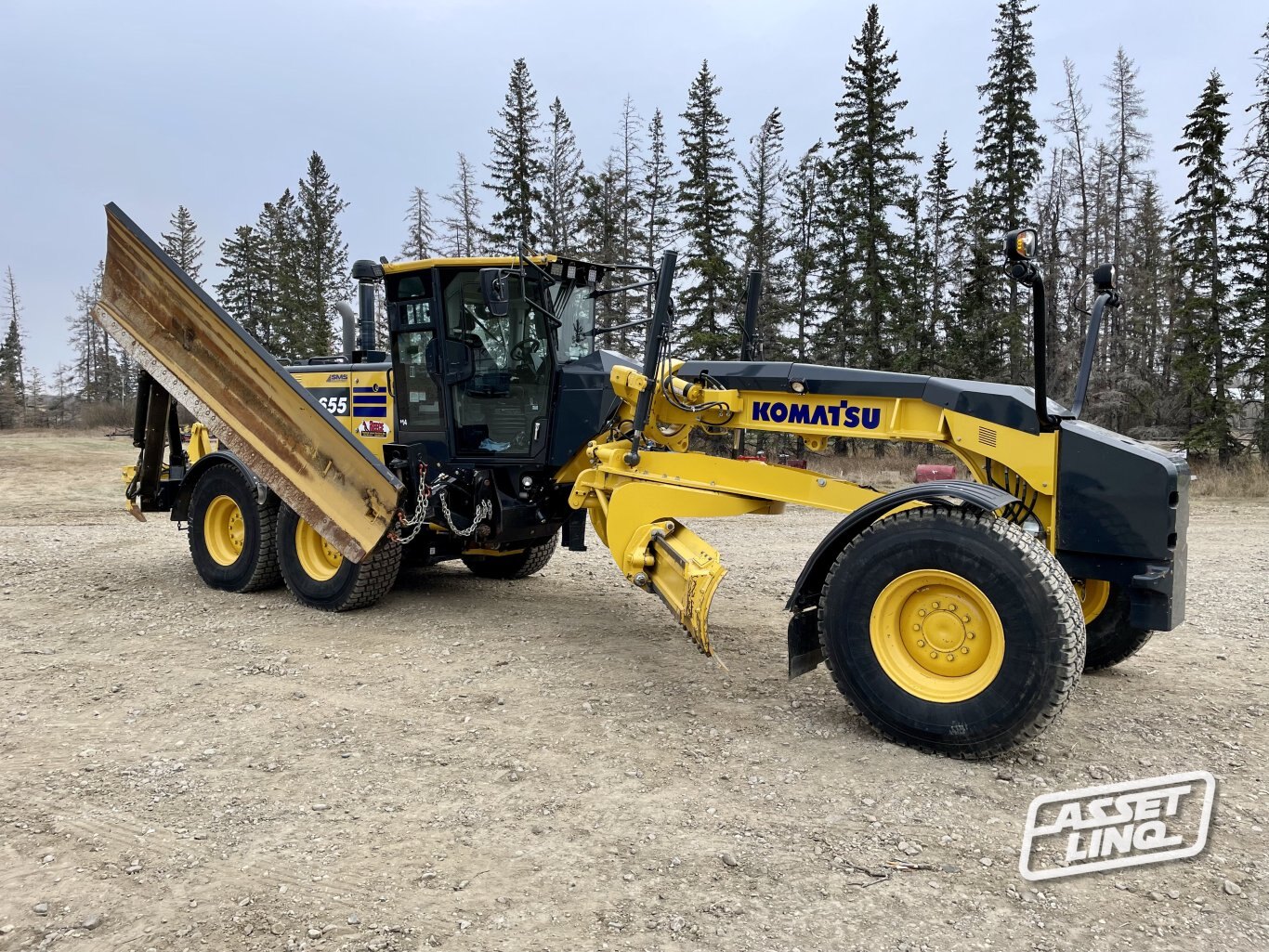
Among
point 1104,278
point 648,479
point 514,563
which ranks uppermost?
point 1104,278

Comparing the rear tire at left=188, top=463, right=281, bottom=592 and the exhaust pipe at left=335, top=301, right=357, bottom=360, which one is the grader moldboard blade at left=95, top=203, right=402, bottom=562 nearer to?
the rear tire at left=188, top=463, right=281, bottom=592

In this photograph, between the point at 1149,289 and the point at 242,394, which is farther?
the point at 1149,289

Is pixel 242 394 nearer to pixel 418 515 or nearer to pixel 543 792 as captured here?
pixel 418 515

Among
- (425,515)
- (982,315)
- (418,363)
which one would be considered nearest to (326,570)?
(425,515)

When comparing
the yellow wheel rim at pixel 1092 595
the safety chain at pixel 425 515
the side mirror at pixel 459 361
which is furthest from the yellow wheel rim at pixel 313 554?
the yellow wheel rim at pixel 1092 595

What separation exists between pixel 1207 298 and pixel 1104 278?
76.7ft

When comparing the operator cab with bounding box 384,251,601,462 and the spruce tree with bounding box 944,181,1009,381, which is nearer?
the operator cab with bounding box 384,251,601,462

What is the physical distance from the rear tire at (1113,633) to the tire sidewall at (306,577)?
17.4 feet

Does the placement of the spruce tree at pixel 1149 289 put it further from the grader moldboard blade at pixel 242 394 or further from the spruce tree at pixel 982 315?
the grader moldboard blade at pixel 242 394

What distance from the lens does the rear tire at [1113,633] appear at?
213 inches

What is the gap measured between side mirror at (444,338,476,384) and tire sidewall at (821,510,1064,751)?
3.67m

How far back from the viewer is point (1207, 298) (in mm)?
24078

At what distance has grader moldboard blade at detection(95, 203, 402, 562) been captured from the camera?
7035 millimetres

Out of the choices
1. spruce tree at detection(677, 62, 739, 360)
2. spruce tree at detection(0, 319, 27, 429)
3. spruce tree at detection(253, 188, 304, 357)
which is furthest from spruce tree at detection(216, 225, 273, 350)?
spruce tree at detection(677, 62, 739, 360)
